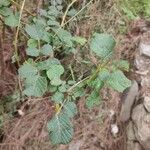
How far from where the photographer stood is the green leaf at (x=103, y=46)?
48.3 inches

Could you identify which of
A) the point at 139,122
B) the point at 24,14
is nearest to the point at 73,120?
the point at 139,122

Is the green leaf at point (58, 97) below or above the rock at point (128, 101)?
above

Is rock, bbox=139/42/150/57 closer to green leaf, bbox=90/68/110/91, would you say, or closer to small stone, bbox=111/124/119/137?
small stone, bbox=111/124/119/137

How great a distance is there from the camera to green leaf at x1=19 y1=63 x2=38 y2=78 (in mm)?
1259

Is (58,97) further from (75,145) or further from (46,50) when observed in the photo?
(75,145)

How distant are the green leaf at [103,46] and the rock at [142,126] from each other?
3.45ft

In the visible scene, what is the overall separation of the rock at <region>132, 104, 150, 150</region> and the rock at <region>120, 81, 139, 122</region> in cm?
6

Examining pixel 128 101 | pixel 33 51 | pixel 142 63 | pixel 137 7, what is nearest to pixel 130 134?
pixel 128 101

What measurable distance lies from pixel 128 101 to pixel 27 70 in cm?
114

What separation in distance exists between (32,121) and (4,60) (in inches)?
16.1

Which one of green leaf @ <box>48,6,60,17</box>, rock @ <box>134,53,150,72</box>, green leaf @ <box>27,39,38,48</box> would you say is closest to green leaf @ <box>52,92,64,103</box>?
green leaf @ <box>27,39,38,48</box>

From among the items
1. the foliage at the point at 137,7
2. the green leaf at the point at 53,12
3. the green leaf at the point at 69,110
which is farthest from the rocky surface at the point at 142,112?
the green leaf at the point at 69,110

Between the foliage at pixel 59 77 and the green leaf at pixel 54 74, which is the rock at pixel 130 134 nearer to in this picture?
the foliage at pixel 59 77

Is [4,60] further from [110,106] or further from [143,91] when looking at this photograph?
[143,91]
